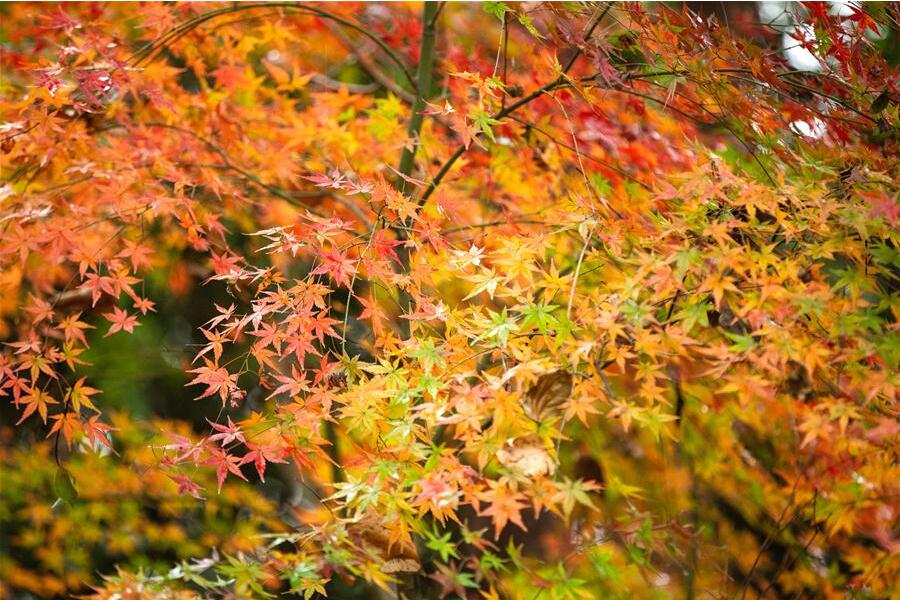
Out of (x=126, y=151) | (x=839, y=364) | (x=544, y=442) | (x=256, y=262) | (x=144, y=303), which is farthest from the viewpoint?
(x=256, y=262)

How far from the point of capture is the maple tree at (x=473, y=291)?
1975mm

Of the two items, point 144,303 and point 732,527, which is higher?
point 144,303

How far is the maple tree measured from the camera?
1.97 meters

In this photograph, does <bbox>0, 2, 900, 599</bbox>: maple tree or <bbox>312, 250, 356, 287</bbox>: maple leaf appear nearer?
<bbox>0, 2, 900, 599</bbox>: maple tree

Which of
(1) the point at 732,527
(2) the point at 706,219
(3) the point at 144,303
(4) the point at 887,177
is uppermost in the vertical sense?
(4) the point at 887,177

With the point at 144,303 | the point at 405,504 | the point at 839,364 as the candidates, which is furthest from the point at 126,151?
the point at 839,364

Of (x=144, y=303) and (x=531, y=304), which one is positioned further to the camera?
(x=144, y=303)

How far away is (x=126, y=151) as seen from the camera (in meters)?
3.33

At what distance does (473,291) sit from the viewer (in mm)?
2133

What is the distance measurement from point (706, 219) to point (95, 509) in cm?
388

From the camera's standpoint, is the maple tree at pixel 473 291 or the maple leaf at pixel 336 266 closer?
the maple tree at pixel 473 291

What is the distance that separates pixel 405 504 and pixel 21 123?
1.97 m

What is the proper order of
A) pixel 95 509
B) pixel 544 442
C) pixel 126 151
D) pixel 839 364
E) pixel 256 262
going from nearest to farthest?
pixel 544 442 → pixel 839 364 → pixel 126 151 → pixel 95 509 → pixel 256 262

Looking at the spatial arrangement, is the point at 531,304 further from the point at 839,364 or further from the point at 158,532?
the point at 158,532
